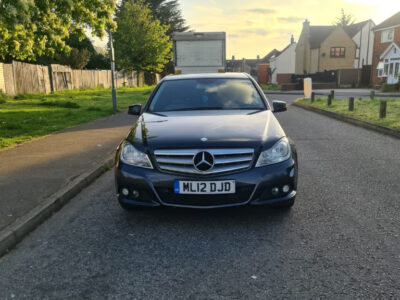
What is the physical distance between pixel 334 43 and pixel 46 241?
59.7m

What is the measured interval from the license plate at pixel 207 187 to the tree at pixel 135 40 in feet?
138

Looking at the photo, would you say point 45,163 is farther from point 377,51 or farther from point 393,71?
point 377,51

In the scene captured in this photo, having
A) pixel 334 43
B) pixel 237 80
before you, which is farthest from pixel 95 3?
pixel 334 43

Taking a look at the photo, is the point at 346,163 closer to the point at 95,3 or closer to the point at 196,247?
the point at 196,247

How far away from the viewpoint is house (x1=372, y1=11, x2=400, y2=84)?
40494 mm

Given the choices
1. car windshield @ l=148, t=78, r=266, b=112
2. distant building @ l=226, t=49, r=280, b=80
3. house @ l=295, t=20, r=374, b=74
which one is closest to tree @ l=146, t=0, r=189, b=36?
house @ l=295, t=20, r=374, b=74

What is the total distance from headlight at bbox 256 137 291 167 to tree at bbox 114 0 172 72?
138 feet

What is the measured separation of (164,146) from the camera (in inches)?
151

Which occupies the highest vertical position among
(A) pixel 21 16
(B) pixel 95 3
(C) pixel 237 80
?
(B) pixel 95 3

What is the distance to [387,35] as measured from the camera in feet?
146

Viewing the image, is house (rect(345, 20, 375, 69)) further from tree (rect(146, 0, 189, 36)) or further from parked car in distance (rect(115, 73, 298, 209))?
parked car in distance (rect(115, 73, 298, 209))

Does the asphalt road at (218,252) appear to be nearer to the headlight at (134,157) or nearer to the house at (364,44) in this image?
the headlight at (134,157)

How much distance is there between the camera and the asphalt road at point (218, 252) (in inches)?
108

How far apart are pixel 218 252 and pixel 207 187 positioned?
0.64 meters
